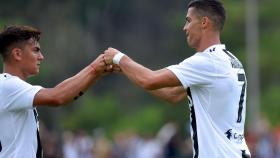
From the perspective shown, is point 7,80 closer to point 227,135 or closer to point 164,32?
point 227,135

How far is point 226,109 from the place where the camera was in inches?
530

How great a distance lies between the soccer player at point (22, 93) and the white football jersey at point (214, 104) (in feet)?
3.94

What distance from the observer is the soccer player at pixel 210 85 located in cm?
1341

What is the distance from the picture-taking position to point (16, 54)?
13.8 m

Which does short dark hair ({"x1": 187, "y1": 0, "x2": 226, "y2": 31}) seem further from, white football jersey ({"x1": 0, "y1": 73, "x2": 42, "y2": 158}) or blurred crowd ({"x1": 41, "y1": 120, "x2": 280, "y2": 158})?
blurred crowd ({"x1": 41, "y1": 120, "x2": 280, "y2": 158})

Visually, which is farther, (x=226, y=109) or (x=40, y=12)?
(x=40, y=12)

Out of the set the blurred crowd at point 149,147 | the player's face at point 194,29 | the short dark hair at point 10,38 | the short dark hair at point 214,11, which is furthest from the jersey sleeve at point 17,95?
the blurred crowd at point 149,147

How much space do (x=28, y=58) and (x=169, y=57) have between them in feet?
166

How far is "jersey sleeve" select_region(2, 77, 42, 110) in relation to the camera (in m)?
13.5

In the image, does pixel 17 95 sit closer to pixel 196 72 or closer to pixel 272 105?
pixel 196 72

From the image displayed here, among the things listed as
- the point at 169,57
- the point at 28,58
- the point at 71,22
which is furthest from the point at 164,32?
the point at 28,58

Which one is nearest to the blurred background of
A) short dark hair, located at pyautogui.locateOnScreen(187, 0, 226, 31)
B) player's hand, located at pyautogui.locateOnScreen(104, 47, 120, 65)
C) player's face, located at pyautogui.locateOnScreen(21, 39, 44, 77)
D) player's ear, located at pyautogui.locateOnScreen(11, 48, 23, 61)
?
player's hand, located at pyautogui.locateOnScreen(104, 47, 120, 65)

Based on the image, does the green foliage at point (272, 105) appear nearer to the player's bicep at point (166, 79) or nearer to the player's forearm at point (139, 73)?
the player's forearm at point (139, 73)

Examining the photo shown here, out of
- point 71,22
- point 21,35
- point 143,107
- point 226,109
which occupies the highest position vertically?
point 21,35
